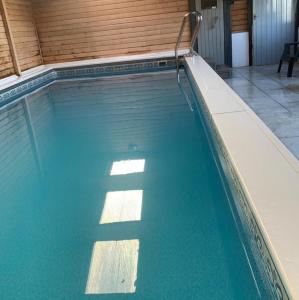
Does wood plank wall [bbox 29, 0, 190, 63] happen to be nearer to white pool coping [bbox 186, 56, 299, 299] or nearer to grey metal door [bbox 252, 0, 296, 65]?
grey metal door [bbox 252, 0, 296, 65]

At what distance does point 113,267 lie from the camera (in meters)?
1.45

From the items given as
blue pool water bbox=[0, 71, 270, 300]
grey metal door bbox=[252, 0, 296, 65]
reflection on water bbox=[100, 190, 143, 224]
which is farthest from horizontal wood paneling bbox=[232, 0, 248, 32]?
reflection on water bbox=[100, 190, 143, 224]

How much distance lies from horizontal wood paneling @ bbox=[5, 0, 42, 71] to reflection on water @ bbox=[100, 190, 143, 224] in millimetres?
6145

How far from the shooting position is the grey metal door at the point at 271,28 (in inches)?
285

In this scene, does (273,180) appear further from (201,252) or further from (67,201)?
(67,201)

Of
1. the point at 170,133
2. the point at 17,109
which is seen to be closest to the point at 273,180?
the point at 170,133

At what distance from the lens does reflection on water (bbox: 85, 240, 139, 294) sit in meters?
1.34

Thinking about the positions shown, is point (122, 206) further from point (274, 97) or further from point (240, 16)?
point (240, 16)

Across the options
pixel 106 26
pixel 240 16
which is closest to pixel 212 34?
pixel 240 16

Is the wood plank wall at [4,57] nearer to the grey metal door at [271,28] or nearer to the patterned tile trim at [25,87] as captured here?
the patterned tile trim at [25,87]

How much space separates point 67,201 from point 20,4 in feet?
22.5

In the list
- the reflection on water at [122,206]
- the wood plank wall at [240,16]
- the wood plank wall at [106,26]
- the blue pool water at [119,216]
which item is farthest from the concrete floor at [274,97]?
the wood plank wall at [106,26]

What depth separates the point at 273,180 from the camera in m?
1.29

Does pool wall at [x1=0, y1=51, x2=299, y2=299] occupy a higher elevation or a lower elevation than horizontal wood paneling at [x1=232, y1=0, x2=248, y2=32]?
lower
